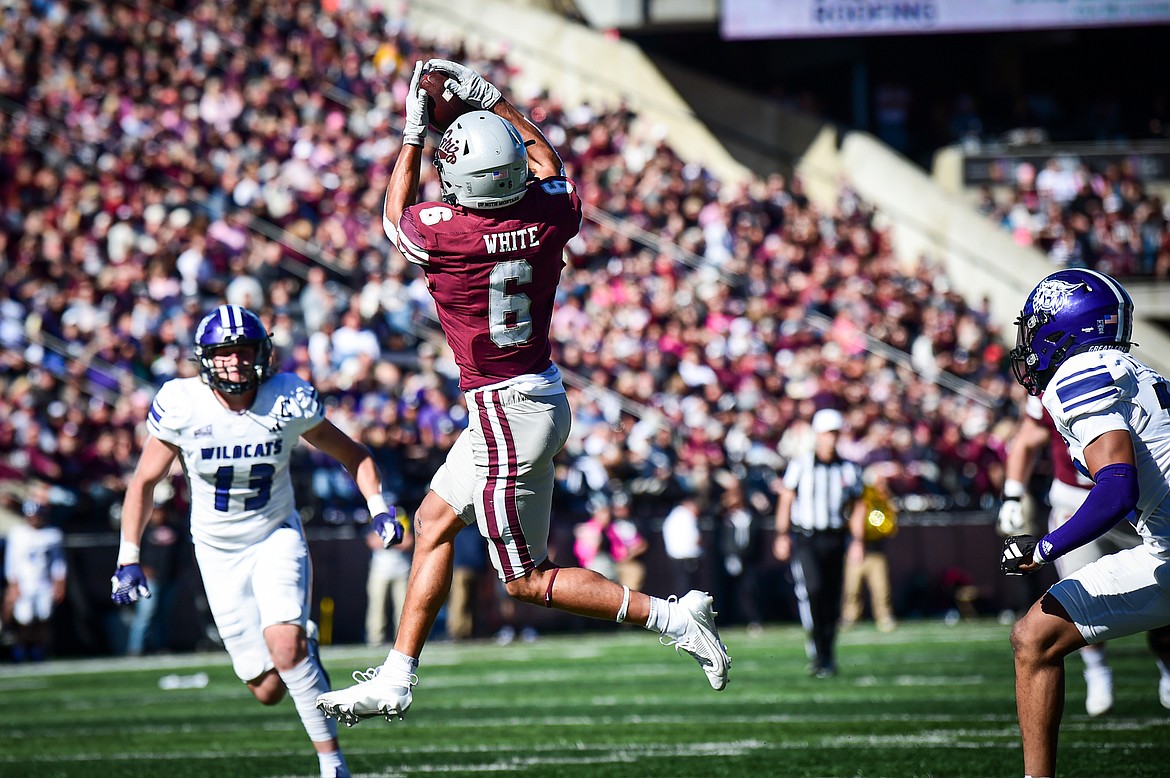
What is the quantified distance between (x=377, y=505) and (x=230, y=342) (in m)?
0.95

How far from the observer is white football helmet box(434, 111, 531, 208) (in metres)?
5.25

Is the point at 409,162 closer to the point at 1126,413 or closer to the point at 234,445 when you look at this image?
the point at 234,445

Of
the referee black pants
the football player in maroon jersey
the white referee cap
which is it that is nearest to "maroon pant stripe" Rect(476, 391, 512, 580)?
the football player in maroon jersey

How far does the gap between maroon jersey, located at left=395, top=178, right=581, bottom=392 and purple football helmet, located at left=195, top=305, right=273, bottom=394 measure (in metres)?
1.33

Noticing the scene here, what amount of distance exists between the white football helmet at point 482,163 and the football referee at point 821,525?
19.8 feet

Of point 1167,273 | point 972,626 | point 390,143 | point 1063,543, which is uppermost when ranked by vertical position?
point 390,143

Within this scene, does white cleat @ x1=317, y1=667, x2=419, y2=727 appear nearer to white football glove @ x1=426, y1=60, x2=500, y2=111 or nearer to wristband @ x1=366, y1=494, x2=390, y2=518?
wristband @ x1=366, y1=494, x2=390, y2=518

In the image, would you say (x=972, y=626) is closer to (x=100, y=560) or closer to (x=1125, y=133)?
(x=100, y=560)

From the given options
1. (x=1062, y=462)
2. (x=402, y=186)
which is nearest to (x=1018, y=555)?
(x=402, y=186)

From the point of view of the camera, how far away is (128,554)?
20.7 feet

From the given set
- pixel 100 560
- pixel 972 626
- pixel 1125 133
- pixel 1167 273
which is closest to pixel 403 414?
pixel 100 560

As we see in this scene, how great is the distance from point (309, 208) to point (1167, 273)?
1140cm

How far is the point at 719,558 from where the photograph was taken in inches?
617

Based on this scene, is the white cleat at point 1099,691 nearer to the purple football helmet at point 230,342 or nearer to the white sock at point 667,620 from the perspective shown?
the white sock at point 667,620
